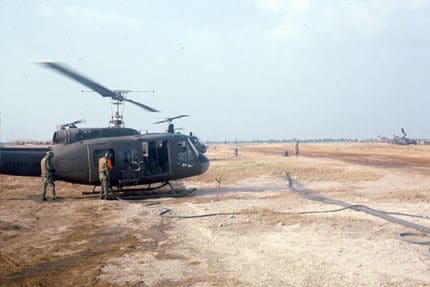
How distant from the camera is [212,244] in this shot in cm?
755

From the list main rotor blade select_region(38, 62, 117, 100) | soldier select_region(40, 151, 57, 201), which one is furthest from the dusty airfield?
main rotor blade select_region(38, 62, 117, 100)

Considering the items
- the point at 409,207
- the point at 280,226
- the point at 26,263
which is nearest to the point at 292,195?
the point at 409,207

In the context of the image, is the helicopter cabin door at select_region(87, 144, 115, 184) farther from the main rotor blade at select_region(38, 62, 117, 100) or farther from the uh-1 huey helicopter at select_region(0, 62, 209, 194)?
the main rotor blade at select_region(38, 62, 117, 100)

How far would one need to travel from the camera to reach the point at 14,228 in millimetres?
9516

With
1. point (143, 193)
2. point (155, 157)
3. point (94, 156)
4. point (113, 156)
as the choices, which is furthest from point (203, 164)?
point (94, 156)

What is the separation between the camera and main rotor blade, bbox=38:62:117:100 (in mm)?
10285

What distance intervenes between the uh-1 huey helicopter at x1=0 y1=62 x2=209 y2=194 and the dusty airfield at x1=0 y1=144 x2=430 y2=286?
1.48 meters

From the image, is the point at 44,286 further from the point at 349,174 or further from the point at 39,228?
the point at 349,174

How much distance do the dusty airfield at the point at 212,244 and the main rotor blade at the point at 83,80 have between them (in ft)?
12.7

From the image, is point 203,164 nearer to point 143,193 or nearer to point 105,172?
point 143,193

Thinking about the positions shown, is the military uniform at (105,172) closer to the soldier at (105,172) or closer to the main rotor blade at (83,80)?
the soldier at (105,172)

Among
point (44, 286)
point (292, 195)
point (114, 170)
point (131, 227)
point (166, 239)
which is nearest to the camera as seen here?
point (44, 286)

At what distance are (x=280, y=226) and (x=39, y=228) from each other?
5611mm

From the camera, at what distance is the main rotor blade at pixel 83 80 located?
10.3 metres
